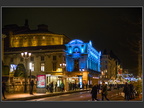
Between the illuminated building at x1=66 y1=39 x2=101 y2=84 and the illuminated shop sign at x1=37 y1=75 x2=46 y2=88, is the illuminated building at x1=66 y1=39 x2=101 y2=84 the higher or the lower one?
the higher one

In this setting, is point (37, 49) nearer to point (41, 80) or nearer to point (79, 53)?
point (79, 53)

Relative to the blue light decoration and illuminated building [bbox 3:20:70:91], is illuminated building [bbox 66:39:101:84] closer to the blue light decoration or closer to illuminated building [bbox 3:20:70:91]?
the blue light decoration

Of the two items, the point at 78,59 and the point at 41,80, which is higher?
the point at 78,59

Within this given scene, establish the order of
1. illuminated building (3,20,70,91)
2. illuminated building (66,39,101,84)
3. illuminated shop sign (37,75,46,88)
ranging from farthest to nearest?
1. illuminated building (66,39,101,84)
2. illuminated building (3,20,70,91)
3. illuminated shop sign (37,75,46,88)

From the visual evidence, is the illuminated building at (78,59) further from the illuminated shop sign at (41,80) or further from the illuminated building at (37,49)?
the illuminated shop sign at (41,80)

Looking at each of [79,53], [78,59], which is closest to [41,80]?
[79,53]

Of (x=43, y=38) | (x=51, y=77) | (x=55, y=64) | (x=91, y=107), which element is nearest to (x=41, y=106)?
(x=91, y=107)

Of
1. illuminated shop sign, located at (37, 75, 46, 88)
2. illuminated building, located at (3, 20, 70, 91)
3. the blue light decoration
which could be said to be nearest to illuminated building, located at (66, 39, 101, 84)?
the blue light decoration

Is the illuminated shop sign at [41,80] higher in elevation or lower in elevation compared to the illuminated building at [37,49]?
lower

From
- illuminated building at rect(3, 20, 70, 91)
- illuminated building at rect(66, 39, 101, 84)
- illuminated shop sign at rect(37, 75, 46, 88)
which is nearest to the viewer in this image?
illuminated shop sign at rect(37, 75, 46, 88)

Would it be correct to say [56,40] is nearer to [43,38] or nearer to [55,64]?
[43,38]

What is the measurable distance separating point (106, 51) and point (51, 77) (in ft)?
336

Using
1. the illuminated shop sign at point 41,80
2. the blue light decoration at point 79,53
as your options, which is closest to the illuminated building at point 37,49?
the blue light decoration at point 79,53

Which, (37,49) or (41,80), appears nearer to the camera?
(41,80)
